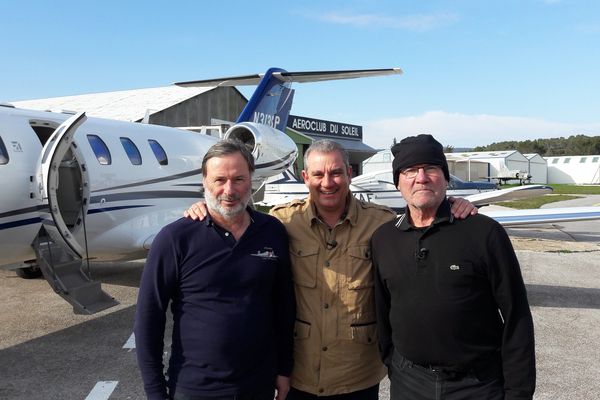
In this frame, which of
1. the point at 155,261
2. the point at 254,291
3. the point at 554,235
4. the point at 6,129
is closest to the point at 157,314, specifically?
the point at 155,261

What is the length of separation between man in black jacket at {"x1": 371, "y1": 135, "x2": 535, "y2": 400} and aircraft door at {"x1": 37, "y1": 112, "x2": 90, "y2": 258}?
4451 mm

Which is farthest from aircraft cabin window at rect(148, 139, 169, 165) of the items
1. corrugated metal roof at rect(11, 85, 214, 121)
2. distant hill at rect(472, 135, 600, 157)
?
distant hill at rect(472, 135, 600, 157)

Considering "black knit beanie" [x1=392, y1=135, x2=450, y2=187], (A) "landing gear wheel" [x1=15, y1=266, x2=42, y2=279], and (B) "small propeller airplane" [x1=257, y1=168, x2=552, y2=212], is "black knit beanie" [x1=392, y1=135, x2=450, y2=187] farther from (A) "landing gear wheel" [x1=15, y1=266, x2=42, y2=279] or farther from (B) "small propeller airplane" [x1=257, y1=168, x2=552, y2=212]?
(B) "small propeller airplane" [x1=257, y1=168, x2=552, y2=212]

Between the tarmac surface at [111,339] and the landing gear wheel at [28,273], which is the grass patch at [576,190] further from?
the landing gear wheel at [28,273]

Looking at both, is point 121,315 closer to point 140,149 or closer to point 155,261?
point 140,149

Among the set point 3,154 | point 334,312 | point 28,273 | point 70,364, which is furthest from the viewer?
point 28,273

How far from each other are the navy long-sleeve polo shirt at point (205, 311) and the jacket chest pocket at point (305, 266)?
0.25 m

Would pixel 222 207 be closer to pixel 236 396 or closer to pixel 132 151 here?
pixel 236 396

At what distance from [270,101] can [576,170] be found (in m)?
73.3

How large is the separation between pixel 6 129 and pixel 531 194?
32.7ft

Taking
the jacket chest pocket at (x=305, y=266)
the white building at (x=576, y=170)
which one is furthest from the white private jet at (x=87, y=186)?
the white building at (x=576, y=170)

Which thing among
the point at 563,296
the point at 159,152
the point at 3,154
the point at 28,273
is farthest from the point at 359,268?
the point at 28,273

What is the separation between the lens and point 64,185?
7.20 metres

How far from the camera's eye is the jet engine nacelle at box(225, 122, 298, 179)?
9914 millimetres
